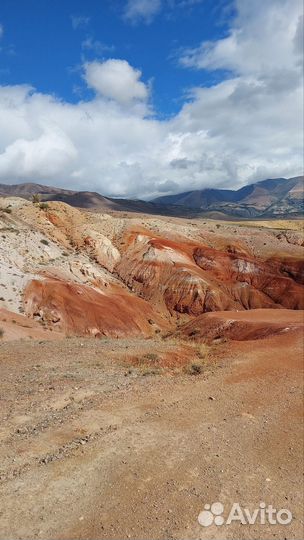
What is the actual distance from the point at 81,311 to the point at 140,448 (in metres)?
22.5

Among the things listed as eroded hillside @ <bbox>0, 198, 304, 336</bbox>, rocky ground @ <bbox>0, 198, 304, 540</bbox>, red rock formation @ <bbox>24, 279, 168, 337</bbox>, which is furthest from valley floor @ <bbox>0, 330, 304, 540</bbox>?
eroded hillside @ <bbox>0, 198, 304, 336</bbox>

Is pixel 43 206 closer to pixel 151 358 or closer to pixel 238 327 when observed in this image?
pixel 238 327

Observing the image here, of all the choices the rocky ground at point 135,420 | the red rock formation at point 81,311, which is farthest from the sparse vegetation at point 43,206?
the red rock formation at point 81,311

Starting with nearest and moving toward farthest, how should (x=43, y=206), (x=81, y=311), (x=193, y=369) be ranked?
1. (x=193, y=369)
2. (x=81, y=311)
3. (x=43, y=206)

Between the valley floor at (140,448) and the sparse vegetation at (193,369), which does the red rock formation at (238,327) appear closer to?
the valley floor at (140,448)

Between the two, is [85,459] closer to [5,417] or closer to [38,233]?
[5,417]

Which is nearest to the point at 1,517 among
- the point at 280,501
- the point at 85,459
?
the point at 85,459

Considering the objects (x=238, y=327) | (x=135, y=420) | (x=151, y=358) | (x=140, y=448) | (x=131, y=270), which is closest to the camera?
(x=140, y=448)

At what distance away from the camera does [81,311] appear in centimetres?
3184

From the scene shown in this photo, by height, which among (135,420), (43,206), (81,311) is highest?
(43,206)

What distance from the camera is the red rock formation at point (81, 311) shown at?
30531mm

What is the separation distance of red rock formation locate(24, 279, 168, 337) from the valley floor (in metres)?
13.2

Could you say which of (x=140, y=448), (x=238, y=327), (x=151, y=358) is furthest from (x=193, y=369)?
(x=238, y=327)

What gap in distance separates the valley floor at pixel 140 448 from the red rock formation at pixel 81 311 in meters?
13.2
